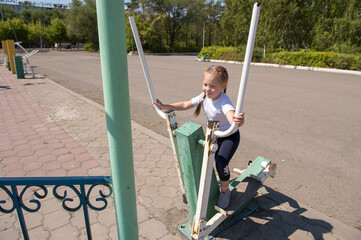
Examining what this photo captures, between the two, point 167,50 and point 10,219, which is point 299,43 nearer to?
point 10,219

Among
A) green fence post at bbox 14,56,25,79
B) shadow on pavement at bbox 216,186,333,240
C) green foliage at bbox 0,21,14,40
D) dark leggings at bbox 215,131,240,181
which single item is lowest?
shadow on pavement at bbox 216,186,333,240

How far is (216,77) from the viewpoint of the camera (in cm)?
190

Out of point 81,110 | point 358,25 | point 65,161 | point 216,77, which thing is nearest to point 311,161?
point 216,77

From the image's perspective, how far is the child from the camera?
191 cm

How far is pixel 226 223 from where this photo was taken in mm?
2326

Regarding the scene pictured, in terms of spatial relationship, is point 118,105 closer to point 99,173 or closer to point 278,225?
point 278,225

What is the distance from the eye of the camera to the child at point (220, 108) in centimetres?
191

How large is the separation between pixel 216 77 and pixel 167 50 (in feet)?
133

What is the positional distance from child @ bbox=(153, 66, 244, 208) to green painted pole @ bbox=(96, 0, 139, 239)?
0.85 meters

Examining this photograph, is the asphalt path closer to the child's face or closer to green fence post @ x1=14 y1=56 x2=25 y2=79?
the child's face

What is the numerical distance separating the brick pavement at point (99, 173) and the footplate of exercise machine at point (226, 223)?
0.15ft

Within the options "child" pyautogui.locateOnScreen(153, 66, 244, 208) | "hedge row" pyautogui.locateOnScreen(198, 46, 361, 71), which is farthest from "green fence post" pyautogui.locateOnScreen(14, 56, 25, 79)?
"hedge row" pyautogui.locateOnScreen(198, 46, 361, 71)

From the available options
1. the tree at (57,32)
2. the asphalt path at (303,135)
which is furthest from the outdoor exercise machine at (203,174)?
the tree at (57,32)

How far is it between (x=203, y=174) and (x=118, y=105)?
0.77m
